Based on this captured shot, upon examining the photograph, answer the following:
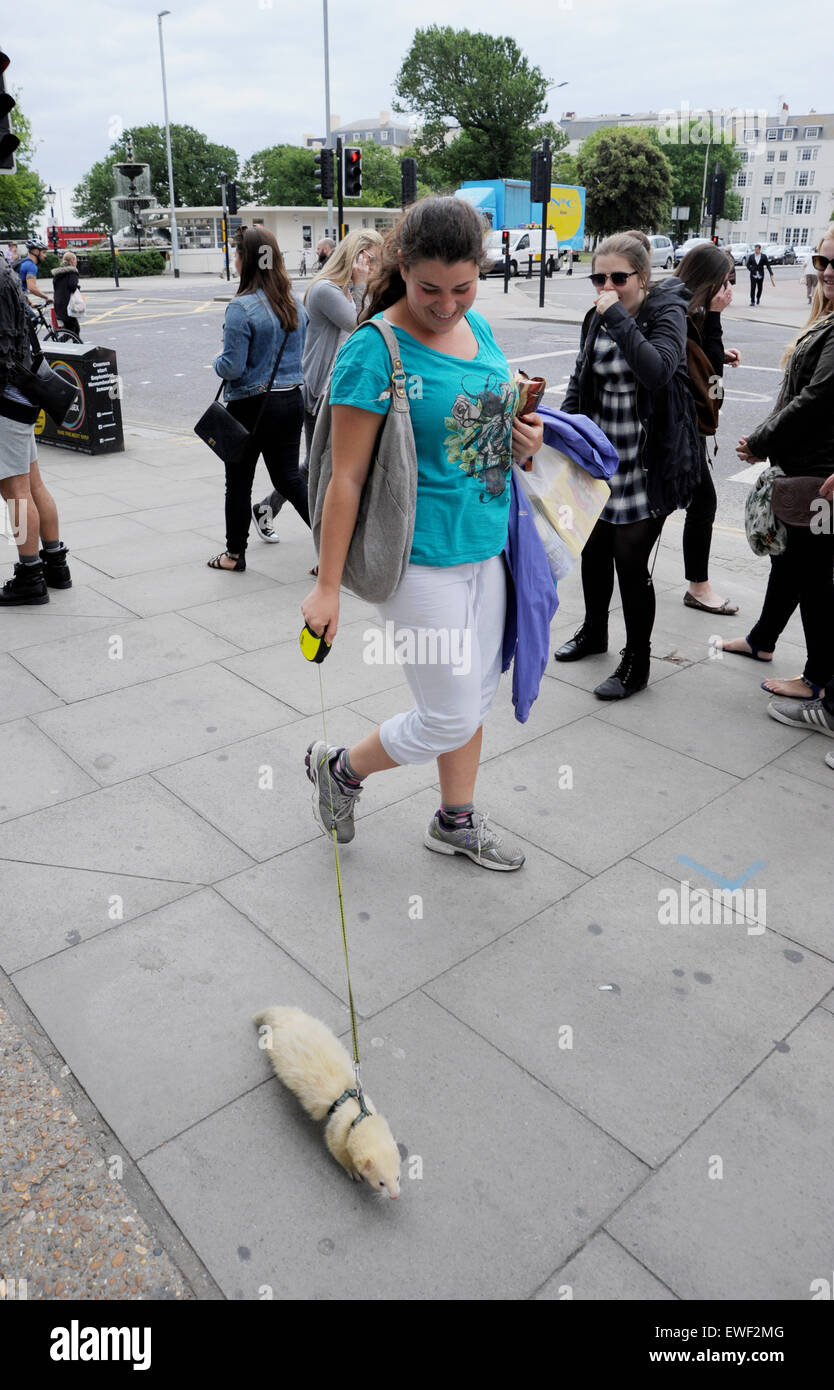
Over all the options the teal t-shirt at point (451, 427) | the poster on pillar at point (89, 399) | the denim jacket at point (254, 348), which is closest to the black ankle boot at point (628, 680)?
the teal t-shirt at point (451, 427)

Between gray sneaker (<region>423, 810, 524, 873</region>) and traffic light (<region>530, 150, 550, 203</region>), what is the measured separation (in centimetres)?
2467

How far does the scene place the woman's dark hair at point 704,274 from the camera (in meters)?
4.77

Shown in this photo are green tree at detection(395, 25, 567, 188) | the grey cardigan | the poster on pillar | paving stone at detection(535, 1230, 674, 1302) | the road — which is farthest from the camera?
green tree at detection(395, 25, 567, 188)

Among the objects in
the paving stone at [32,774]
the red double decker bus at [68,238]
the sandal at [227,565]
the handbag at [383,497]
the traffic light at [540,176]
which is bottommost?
the paving stone at [32,774]

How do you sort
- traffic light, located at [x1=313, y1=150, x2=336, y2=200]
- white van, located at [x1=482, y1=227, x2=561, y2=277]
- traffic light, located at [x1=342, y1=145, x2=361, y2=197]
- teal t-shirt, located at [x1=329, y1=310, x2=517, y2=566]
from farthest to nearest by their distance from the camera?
1. white van, located at [x1=482, y1=227, x2=561, y2=277]
2. traffic light, located at [x1=313, y1=150, x2=336, y2=200]
3. traffic light, located at [x1=342, y1=145, x2=361, y2=197]
4. teal t-shirt, located at [x1=329, y1=310, x2=517, y2=566]

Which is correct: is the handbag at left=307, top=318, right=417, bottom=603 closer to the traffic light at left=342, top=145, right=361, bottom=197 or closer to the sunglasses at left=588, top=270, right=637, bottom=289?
the sunglasses at left=588, top=270, right=637, bottom=289

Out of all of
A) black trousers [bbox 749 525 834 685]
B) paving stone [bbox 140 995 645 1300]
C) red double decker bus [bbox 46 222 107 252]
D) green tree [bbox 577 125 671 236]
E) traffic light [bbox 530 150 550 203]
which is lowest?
paving stone [bbox 140 995 645 1300]

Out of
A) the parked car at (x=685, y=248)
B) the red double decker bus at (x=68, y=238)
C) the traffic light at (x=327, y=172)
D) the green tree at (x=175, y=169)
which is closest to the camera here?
the parked car at (x=685, y=248)

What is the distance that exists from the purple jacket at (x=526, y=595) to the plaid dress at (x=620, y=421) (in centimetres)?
134

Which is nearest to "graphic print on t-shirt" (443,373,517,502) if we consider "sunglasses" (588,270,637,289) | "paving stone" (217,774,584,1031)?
"paving stone" (217,774,584,1031)

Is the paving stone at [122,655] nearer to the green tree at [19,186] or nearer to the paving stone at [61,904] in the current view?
the paving stone at [61,904]

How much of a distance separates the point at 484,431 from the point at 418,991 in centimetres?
152

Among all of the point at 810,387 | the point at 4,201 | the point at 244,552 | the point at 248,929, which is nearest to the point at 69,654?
the point at 244,552

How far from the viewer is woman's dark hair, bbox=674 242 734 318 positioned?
15.6ft
